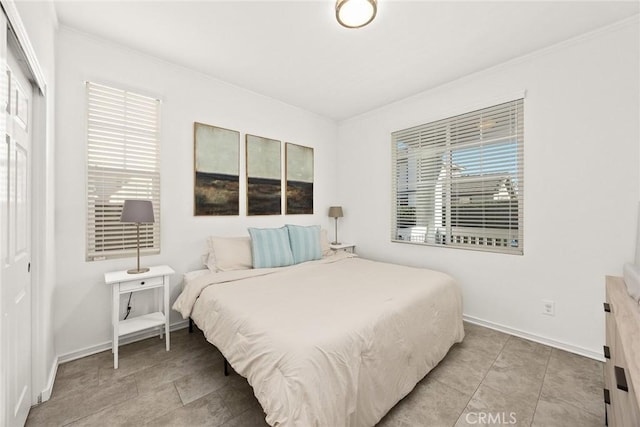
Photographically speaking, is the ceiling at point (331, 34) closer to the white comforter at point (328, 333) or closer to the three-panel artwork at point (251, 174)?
the three-panel artwork at point (251, 174)

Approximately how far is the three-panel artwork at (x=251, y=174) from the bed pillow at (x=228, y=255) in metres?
0.44

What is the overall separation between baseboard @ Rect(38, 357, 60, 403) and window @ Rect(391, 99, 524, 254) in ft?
11.7

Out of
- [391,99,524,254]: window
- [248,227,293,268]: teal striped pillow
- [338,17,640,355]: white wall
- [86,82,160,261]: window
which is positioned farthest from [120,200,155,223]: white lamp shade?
[338,17,640,355]: white wall

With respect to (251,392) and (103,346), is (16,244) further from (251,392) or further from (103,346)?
(251,392)

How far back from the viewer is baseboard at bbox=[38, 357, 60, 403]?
1.74m

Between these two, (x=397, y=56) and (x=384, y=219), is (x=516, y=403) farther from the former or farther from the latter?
(x=397, y=56)

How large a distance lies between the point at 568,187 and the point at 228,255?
10.7ft

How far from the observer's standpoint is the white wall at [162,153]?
7.32 feet

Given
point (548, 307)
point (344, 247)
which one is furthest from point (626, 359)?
point (344, 247)

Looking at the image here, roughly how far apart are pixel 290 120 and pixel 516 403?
12.3ft

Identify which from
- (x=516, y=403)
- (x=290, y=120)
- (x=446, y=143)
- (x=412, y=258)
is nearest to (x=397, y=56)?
(x=446, y=143)

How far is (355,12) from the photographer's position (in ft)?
6.23

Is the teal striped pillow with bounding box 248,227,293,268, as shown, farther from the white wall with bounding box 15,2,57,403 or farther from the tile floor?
the white wall with bounding box 15,2,57,403

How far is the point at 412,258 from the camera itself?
11.5 ft
